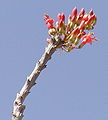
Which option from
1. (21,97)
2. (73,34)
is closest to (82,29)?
(73,34)

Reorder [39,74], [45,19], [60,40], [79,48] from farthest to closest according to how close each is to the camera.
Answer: [45,19], [79,48], [60,40], [39,74]

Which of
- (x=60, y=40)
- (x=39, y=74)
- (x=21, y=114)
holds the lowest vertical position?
(x=21, y=114)

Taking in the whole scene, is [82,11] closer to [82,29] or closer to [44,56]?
[82,29]

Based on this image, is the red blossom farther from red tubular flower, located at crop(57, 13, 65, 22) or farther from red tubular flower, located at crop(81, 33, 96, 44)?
red tubular flower, located at crop(81, 33, 96, 44)

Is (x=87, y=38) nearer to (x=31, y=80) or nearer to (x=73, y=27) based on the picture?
(x=73, y=27)

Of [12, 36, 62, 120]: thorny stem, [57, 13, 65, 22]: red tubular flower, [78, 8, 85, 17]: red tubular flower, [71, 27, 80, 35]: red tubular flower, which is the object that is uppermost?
[78, 8, 85, 17]: red tubular flower

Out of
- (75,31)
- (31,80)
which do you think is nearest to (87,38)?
(75,31)

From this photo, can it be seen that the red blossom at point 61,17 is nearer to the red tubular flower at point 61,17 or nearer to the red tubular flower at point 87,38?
the red tubular flower at point 61,17
